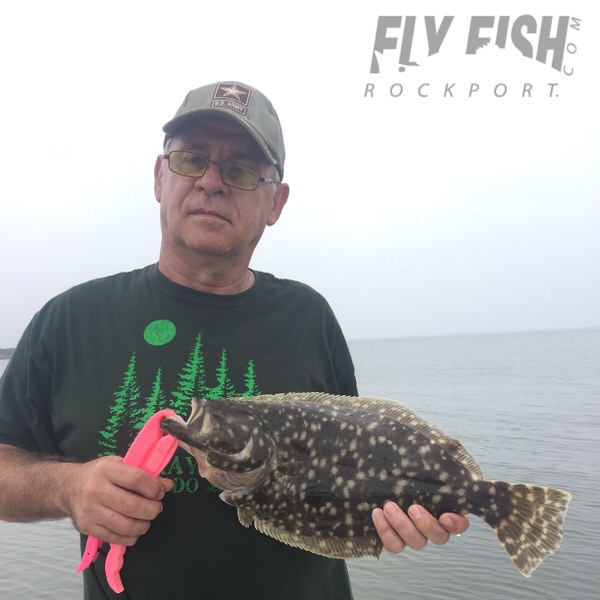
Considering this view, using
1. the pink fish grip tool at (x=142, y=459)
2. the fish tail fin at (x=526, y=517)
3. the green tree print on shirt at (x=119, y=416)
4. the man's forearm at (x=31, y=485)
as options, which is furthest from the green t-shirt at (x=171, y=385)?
the fish tail fin at (x=526, y=517)

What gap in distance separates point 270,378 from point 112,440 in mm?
1012

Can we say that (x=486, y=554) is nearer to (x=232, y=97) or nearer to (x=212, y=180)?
(x=212, y=180)

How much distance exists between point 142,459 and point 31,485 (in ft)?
2.87

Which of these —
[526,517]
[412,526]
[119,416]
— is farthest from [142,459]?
[526,517]

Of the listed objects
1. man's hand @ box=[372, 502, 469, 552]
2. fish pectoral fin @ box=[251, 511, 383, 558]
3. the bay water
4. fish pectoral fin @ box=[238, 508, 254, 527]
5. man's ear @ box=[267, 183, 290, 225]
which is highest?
man's ear @ box=[267, 183, 290, 225]

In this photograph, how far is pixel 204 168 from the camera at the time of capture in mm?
3551

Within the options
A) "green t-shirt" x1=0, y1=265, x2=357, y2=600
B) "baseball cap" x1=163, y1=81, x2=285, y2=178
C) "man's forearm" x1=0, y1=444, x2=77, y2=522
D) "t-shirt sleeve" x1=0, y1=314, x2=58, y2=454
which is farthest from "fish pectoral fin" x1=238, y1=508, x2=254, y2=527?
"baseball cap" x1=163, y1=81, x2=285, y2=178

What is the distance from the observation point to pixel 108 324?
3.40 metres

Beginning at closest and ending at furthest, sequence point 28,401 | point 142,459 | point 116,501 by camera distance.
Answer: point 116,501 < point 142,459 < point 28,401

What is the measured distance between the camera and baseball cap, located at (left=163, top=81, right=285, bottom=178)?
344cm

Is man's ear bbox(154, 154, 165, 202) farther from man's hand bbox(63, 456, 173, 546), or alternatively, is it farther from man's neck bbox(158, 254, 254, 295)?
man's hand bbox(63, 456, 173, 546)

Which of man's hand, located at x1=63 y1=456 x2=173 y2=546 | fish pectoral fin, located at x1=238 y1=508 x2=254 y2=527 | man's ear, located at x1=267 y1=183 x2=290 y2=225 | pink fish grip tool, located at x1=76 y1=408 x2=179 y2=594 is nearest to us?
man's hand, located at x1=63 y1=456 x2=173 y2=546

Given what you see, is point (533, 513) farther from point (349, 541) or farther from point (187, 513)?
point (187, 513)

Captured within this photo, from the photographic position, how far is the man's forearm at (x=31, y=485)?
270 cm
